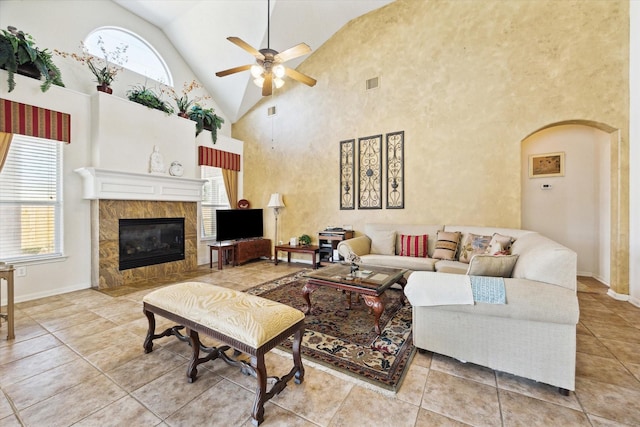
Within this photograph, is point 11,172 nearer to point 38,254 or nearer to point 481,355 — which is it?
point 38,254

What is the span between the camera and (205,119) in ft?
18.3

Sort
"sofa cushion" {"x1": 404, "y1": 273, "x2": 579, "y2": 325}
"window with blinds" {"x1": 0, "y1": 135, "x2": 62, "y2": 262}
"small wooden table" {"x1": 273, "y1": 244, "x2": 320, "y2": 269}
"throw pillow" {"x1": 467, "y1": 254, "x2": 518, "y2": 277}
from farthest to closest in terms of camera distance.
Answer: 1. "small wooden table" {"x1": 273, "y1": 244, "x2": 320, "y2": 269}
2. "window with blinds" {"x1": 0, "y1": 135, "x2": 62, "y2": 262}
3. "throw pillow" {"x1": 467, "y1": 254, "x2": 518, "y2": 277}
4. "sofa cushion" {"x1": 404, "y1": 273, "x2": 579, "y2": 325}

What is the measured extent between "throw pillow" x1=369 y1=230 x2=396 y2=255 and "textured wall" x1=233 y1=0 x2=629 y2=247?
52cm

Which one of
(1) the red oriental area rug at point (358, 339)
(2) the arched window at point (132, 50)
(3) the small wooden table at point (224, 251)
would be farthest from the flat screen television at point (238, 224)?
(2) the arched window at point (132, 50)

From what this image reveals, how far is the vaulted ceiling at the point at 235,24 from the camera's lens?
464cm

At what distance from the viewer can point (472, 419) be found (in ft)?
4.78

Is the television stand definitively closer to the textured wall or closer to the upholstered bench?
the textured wall

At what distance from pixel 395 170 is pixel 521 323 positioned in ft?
11.1

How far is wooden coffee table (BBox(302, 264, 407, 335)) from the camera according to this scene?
243cm

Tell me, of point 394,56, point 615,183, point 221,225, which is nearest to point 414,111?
point 394,56

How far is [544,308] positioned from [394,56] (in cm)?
468

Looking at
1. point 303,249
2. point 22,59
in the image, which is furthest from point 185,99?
point 303,249

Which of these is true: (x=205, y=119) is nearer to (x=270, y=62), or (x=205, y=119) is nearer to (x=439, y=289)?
(x=270, y=62)

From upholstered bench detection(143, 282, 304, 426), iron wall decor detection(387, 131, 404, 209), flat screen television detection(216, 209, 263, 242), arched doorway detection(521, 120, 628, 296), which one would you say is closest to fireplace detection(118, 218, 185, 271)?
flat screen television detection(216, 209, 263, 242)
